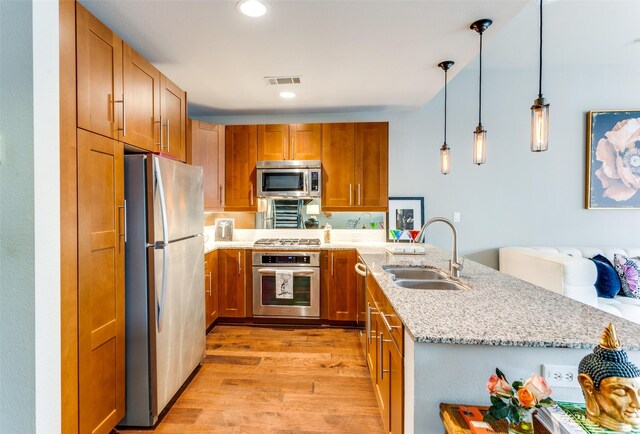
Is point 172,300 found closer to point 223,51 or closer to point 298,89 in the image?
point 223,51

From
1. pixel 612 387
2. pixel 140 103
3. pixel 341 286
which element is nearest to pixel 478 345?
pixel 612 387

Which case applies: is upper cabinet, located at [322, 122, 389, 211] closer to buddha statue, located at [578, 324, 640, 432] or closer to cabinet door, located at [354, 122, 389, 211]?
cabinet door, located at [354, 122, 389, 211]

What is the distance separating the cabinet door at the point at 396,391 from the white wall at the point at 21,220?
1482 mm

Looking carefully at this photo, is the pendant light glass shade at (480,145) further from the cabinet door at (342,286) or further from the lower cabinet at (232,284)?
the lower cabinet at (232,284)

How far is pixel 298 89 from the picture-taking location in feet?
9.78

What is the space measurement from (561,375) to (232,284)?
3020 mm

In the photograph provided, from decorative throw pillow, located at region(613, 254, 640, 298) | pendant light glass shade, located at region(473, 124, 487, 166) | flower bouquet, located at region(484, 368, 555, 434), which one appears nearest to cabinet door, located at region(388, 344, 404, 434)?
flower bouquet, located at region(484, 368, 555, 434)

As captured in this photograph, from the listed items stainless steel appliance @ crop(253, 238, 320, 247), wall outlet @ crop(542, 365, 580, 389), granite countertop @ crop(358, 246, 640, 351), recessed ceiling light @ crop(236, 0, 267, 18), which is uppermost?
recessed ceiling light @ crop(236, 0, 267, 18)

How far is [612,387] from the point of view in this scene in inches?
30.0

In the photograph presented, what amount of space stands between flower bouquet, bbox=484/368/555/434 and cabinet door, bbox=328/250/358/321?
2.50m

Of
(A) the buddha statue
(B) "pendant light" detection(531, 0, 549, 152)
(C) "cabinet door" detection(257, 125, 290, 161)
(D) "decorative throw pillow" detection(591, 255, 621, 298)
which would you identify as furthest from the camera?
(C) "cabinet door" detection(257, 125, 290, 161)

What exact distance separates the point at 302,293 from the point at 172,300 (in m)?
1.61

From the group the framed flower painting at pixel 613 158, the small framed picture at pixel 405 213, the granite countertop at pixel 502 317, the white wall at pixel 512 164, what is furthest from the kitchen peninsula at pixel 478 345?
the framed flower painting at pixel 613 158

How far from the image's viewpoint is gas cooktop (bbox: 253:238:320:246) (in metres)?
3.53
